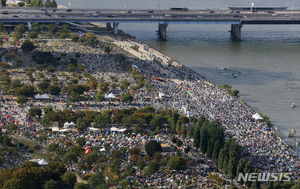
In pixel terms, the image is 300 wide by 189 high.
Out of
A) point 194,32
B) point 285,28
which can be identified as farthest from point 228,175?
point 285,28

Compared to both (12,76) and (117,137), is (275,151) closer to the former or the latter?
(117,137)

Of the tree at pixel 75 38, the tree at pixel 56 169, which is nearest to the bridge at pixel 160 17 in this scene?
the tree at pixel 75 38

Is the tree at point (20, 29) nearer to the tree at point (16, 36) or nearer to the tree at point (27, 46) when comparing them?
the tree at point (16, 36)

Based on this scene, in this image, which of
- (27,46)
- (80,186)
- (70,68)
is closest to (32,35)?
(27,46)

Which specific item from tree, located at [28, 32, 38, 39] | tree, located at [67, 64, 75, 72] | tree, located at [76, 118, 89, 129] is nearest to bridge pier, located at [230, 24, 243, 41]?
tree, located at [28, 32, 38, 39]

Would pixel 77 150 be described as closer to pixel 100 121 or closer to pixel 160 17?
pixel 100 121
